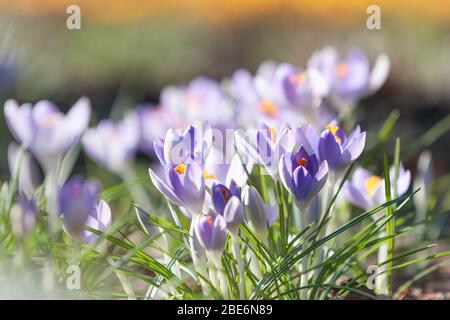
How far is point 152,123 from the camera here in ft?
4.82

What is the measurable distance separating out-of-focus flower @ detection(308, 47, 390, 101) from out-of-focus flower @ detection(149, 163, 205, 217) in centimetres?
51

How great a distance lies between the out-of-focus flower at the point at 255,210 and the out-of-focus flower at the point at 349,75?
0.47 meters

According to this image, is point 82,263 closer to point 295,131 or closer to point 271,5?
point 295,131

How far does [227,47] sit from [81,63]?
52 cm

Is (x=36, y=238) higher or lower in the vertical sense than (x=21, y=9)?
lower

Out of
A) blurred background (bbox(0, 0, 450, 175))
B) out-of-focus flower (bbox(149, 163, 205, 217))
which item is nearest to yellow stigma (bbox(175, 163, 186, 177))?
out-of-focus flower (bbox(149, 163, 205, 217))

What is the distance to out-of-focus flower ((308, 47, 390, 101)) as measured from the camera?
48.2 inches

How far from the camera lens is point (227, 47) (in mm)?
2809

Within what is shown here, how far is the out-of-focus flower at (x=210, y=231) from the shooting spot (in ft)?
2.37

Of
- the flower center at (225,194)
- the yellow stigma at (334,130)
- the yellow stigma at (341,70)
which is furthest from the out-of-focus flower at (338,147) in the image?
the yellow stigma at (341,70)

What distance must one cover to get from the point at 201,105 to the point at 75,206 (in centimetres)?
68

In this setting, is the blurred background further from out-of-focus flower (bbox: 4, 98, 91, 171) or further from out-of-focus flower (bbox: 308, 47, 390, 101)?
out-of-focus flower (bbox: 4, 98, 91, 171)

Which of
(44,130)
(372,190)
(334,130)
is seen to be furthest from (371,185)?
(44,130)
